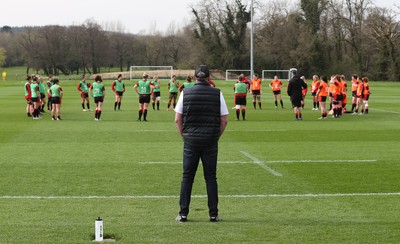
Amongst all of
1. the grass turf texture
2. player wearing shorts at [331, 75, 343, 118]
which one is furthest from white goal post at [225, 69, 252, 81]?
the grass turf texture

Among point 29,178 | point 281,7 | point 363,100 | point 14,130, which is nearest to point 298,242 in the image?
point 29,178

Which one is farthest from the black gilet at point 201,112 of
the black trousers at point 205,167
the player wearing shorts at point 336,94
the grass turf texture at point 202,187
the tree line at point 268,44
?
the tree line at point 268,44

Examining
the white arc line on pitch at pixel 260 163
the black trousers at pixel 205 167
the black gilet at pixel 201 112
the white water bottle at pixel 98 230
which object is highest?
the black gilet at pixel 201 112

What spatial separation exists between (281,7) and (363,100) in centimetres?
7078

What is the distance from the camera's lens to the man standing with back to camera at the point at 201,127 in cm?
781

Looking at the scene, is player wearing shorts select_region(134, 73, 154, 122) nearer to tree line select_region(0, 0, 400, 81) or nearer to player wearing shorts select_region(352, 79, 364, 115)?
player wearing shorts select_region(352, 79, 364, 115)

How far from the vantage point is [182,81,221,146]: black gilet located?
780 centimetres

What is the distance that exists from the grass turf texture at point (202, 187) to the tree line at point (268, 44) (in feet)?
211

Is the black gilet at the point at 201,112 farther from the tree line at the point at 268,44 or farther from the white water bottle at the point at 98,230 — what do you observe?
the tree line at the point at 268,44

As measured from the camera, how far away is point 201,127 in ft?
25.7

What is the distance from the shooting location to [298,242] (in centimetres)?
689

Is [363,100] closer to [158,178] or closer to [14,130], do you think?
[14,130]

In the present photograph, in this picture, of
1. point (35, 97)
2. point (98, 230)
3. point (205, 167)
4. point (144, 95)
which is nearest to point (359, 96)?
point (144, 95)

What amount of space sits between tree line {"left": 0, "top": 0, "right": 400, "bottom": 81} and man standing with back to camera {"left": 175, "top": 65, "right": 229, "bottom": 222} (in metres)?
74.1
